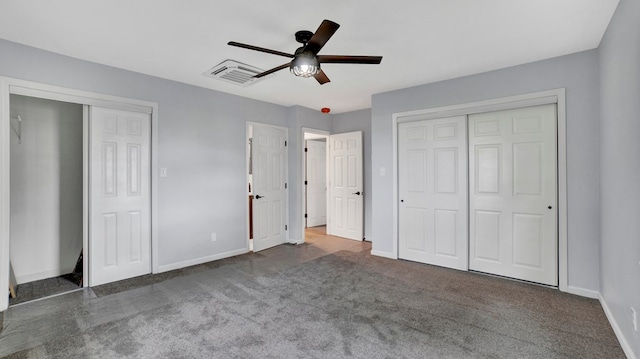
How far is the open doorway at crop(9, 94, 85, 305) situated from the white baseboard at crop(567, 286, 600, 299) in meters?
5.27

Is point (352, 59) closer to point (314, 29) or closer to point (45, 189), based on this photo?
point (314, 29)

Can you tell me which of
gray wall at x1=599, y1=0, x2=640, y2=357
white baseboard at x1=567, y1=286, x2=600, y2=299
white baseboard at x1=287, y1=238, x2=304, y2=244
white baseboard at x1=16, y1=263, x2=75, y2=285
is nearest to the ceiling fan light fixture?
gray wall at x1=599, y1=0, x2=640, y2=357

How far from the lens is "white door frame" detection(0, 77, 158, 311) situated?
272 centimetres

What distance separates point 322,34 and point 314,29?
0.49 metres

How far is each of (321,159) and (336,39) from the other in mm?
4561

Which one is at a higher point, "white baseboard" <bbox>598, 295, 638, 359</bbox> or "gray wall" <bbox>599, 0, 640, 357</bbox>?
"gray wall" <bbox>599, 0, 640, 357</bbox>

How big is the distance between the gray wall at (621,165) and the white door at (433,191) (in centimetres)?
136

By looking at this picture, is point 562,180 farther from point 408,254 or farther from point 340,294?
point 340,294

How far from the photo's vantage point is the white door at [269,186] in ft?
16.1

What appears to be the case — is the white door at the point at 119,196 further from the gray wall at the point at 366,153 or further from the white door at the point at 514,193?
the white door at the point at 514,193

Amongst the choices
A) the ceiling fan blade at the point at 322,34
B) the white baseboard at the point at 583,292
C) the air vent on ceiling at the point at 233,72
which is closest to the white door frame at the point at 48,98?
the air vent on ceiling at the point at 233,72

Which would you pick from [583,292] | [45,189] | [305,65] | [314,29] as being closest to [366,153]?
[314,29]

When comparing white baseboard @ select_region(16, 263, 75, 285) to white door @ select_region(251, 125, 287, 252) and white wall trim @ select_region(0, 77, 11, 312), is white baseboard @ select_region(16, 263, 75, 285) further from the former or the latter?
white door @ select_region(251, 125, 287, 252)

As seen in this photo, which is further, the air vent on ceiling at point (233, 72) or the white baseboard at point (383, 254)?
the white baseboard at point (383, 254)
